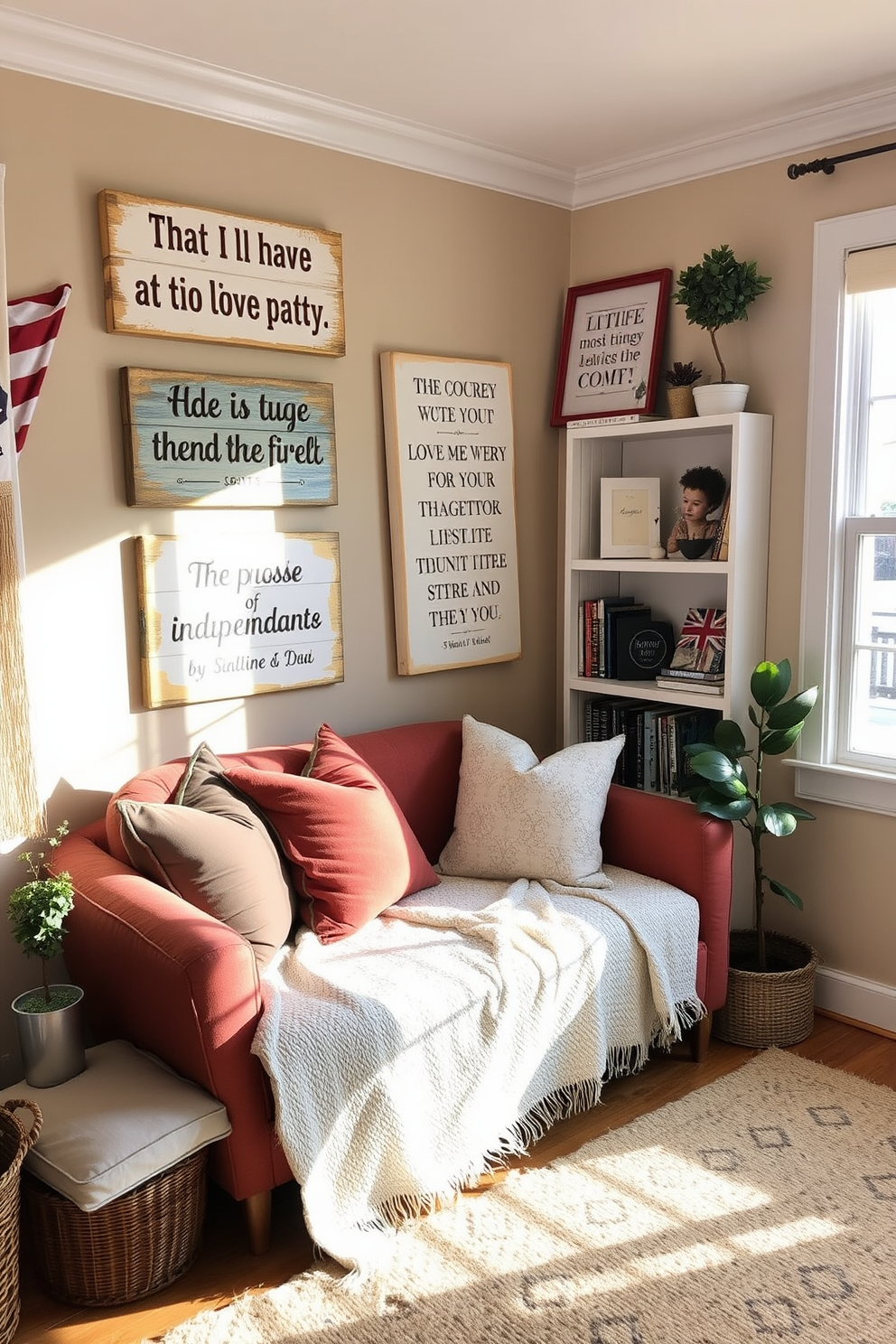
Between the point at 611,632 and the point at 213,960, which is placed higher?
the point at 611,632

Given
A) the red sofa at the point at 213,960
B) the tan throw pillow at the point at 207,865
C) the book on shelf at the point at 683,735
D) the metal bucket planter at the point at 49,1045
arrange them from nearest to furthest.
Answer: the red sofa at the point at 213,960, the metal bucket planter at the point at 49,1045, the tan throw pillow at the point at 207,865, the book on shelf at the point at 683,735

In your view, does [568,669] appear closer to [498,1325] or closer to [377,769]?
[377,769]

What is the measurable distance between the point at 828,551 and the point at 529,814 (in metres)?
1.12

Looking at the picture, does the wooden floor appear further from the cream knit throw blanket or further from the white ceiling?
the white ceiling

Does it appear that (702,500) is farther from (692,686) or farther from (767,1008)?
(767,1008)

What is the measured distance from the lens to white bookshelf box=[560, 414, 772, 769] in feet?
10.5

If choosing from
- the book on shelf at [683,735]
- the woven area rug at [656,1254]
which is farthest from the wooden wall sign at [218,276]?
the woven area rug at [656,1254]

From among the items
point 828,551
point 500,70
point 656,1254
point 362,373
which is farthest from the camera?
point 362,373

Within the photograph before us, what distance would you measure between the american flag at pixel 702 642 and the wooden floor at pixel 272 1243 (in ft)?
3.64

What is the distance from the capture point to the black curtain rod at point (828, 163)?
2.92 meters

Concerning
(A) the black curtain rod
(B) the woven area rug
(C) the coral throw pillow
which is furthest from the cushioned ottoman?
(A) the black curtain rod

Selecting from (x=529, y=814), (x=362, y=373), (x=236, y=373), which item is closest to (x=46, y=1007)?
(x=529, y=814)

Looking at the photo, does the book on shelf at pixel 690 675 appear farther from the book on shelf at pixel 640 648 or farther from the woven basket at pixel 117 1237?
the woven basket at pixel 117 1237

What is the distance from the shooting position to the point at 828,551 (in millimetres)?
3152
